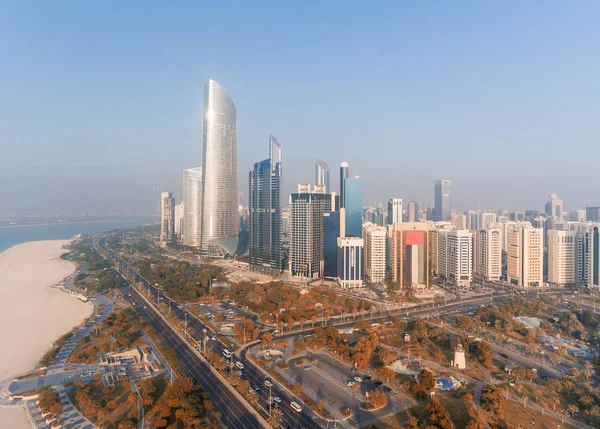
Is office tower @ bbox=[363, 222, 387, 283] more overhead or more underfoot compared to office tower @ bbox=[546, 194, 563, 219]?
more underfoot

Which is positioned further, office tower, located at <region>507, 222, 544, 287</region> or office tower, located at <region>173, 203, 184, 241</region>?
office tower, located at <region>173, 203, 184, 241</region>

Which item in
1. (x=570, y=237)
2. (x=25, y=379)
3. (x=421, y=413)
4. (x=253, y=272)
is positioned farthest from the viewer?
(x=253, y=272)

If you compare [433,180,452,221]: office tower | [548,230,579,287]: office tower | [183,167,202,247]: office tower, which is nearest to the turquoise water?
[183,167,202,247]: office tower

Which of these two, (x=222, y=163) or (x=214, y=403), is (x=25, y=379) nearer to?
(x=214, y=403)

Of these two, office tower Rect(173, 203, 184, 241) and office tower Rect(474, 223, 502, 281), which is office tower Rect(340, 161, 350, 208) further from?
office tower Rect(173, 203, 184, 241)

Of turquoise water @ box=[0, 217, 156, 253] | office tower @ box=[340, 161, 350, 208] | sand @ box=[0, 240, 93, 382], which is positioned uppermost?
office tower @ box=[340, 161, 350, 208]

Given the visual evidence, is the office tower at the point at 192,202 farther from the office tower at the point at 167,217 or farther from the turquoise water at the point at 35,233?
the turquoise water at the point at 35,233

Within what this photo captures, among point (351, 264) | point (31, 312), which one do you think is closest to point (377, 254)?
point (351, 264)

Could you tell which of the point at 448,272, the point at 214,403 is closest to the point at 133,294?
the point at 214,403
